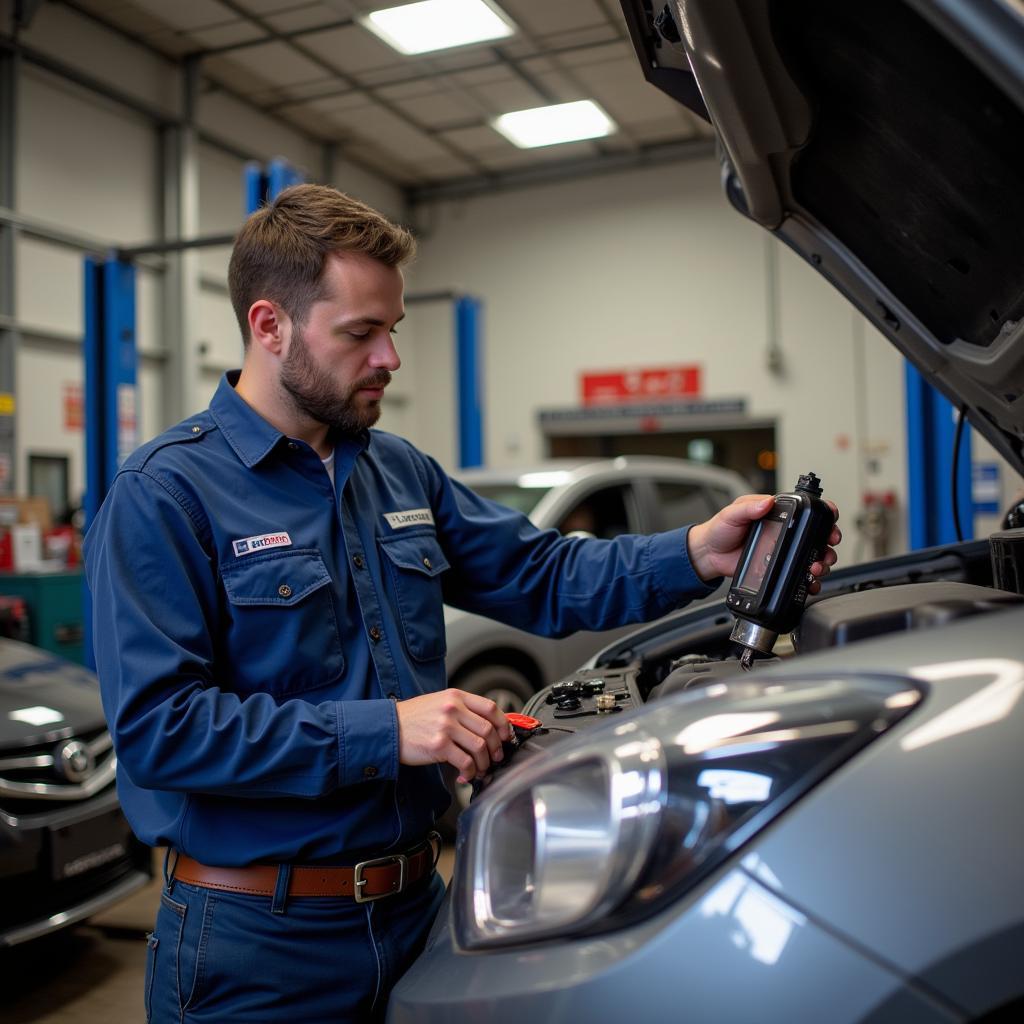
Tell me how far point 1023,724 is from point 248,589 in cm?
92

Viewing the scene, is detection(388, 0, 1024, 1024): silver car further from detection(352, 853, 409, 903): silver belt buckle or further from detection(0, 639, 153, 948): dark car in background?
detection(0, 639, 153, 948): dark car in background

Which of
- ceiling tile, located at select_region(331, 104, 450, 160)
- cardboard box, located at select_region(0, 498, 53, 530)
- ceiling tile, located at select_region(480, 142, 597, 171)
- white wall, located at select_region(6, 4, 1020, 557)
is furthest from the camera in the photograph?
ceiling tile, located at select_region(480, 142, 597, 171)

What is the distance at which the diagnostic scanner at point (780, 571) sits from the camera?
1396 mm

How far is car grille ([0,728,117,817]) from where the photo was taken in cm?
270

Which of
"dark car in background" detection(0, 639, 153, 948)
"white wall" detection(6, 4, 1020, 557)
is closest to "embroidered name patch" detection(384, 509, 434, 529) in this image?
"dark car in background" detection(0, 639, 153, 948)

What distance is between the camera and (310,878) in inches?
52.8

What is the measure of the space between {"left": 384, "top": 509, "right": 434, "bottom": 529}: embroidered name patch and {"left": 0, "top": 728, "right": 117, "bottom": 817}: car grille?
146 cm

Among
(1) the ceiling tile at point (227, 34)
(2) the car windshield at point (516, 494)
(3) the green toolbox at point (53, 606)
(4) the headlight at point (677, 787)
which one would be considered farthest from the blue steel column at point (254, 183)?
(4) the headlight at point (677, 787)

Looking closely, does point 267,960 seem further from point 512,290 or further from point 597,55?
point 512,290

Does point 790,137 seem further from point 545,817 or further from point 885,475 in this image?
point 885,475

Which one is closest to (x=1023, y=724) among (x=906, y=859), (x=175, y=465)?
(x=906, y=859)

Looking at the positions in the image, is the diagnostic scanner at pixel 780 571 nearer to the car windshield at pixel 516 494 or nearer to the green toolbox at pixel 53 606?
the car windshield at pixel 516 494

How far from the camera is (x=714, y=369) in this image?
11719 millimetres

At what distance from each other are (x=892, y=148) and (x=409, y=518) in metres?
0.90
